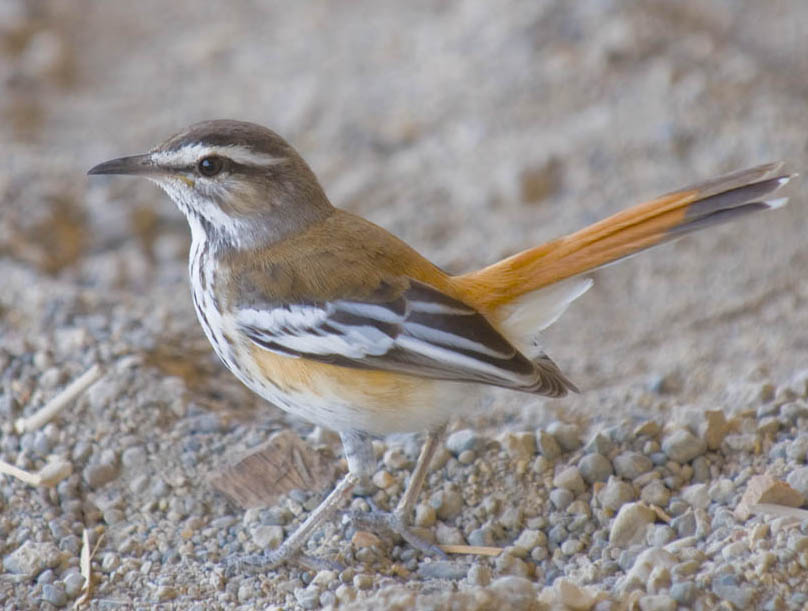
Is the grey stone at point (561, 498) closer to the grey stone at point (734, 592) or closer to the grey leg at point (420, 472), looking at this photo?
the grey leg at point (420, 472)

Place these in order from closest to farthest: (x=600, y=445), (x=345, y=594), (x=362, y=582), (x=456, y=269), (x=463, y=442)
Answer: (x=345, y=594), (x=362, y=582), (x=600, y=445), (x=463, y=442), (x=456, y=269)

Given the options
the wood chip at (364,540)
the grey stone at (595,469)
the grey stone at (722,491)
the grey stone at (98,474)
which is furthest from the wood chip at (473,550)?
the grey stone at (98,474)

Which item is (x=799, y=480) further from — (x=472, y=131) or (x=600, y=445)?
(x=472, y=131)

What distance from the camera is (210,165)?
4812 mm

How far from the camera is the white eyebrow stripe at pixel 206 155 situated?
4.77 meters

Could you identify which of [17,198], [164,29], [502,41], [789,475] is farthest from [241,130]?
[164,29]

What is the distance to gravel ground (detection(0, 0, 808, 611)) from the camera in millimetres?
4598

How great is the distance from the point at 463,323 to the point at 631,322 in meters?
2.71

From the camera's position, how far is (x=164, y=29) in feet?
35.6

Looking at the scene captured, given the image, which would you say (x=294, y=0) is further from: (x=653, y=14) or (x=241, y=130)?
(x=241, y=130)

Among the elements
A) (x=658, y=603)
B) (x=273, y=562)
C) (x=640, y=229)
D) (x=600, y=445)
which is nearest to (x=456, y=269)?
(x=600, y=445)

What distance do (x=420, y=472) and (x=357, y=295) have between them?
2.73 ft

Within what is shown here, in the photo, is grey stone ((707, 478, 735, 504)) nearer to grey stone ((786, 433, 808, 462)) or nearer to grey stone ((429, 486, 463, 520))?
grey stone ((786, 433, 808, 462))

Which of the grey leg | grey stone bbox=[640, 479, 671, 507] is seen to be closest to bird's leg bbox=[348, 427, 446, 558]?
the grey leg
